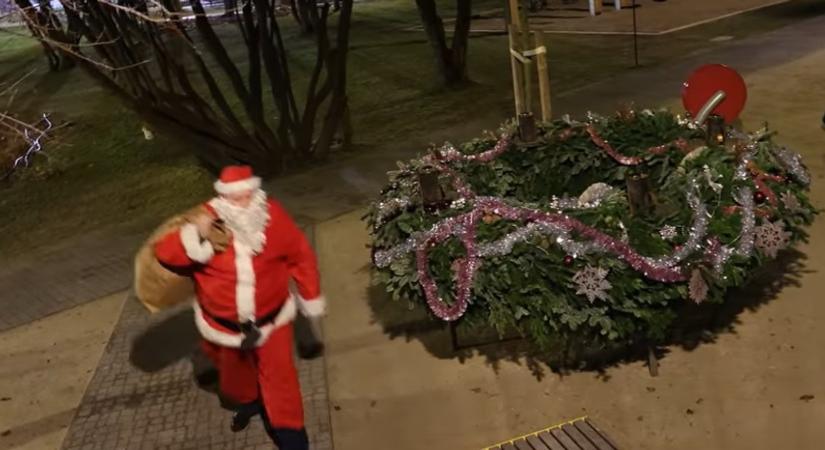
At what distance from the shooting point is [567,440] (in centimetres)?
395

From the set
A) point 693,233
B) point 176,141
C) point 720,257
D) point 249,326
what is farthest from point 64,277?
point 720,257

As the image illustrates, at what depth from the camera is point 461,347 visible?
16.8ft

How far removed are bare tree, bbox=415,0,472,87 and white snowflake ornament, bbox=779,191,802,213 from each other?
8.77 meters

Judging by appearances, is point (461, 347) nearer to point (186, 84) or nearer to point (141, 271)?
point (141, 271)

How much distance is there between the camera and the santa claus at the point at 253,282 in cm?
390

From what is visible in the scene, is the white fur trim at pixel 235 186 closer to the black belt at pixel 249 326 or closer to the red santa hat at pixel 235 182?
the red santa hat at pixel 235 182

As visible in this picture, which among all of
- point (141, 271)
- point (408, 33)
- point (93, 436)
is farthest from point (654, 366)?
point (408, 33)

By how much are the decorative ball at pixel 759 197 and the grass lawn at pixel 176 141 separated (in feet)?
19.3

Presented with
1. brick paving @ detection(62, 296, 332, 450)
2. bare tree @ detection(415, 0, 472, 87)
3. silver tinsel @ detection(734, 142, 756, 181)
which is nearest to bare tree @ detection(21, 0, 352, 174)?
bare tree @ detection(415, 0, 472, 87)

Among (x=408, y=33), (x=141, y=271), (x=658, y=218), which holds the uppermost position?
(x=141, y=271)

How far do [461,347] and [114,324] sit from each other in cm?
278

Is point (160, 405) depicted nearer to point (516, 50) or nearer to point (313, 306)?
point (313, 306)

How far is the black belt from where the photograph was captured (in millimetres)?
4066

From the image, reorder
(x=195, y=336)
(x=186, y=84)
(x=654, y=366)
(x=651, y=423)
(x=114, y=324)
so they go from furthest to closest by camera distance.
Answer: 1. (x=186, y=84)
2. (x=114, y=324)
3. (x=195, y=336)
4. (x=654, y=366)
5. (x=651, y=423)
